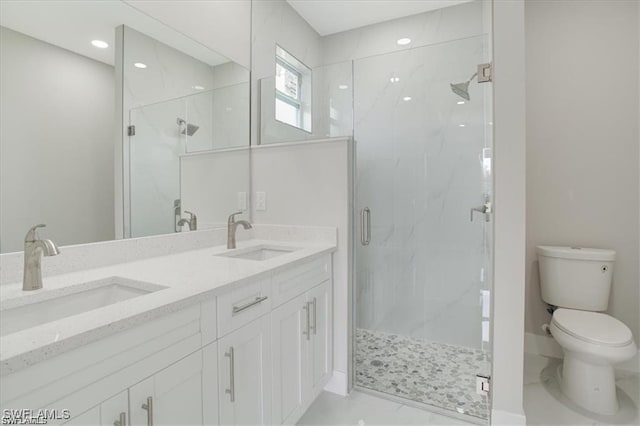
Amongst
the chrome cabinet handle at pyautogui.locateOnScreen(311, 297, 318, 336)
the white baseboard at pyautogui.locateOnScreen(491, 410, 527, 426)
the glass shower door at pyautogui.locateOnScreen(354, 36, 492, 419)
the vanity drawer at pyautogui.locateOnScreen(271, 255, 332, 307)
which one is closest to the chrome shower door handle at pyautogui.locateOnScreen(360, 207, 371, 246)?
the glass shower door at pyautogui.locateOnScreen(354, 36, 492, 419)

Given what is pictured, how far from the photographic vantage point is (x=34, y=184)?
44.8 inches

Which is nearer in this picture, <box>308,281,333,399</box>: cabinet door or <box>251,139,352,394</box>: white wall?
<box>308,281,333,399</box>: cabinet door

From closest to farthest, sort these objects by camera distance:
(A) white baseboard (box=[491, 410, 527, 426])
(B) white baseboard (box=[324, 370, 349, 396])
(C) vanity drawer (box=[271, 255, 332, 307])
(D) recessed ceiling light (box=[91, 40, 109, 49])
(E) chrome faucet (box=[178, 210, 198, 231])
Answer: (D) recessed ceiling light (box=[91, 40, 109, 49]) < (C) vanity drawer (box=[271, 255, 332, 307]) < (A) white baseboard (box=[491, 410, 527, 426]) < (E) chrome faucet (box=[178, 210, 198, 231]) < (B) white baseboard (box=[324, 370, 349, 396])

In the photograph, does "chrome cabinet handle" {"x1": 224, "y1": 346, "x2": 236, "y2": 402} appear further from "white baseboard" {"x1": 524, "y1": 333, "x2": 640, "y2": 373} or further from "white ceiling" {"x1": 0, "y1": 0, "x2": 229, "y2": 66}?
"white baseboard" {"x1": 524, "y1": 333, "x2": 640, "y2": 373}

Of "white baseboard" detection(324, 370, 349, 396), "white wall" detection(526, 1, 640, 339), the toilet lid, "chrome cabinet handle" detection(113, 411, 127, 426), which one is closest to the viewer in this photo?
"chrome cabinet handle" detection(113, 411, 127, 426)

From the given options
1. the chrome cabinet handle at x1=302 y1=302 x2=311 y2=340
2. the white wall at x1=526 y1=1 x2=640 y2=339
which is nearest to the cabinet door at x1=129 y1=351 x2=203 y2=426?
the chrome cabinet handle at x1=302 y1=302 x2=311 y2=340

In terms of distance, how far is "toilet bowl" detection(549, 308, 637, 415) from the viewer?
63.7 inches

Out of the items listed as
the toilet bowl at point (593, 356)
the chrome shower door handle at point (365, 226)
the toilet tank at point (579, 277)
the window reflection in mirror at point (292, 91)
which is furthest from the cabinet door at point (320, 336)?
the toilet tank at point (579, 277)

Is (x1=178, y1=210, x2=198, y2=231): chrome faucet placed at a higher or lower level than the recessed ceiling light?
lower

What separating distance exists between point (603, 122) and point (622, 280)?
1.10 m

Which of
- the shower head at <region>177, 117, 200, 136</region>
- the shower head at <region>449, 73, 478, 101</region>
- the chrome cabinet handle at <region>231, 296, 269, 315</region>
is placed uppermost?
the shower head at <region>449, 73, 478, 101</region>

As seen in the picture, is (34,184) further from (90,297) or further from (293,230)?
(293,230)

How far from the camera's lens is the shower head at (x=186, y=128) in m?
1.73

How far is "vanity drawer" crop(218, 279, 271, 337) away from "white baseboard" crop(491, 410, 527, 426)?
4.20 feet
